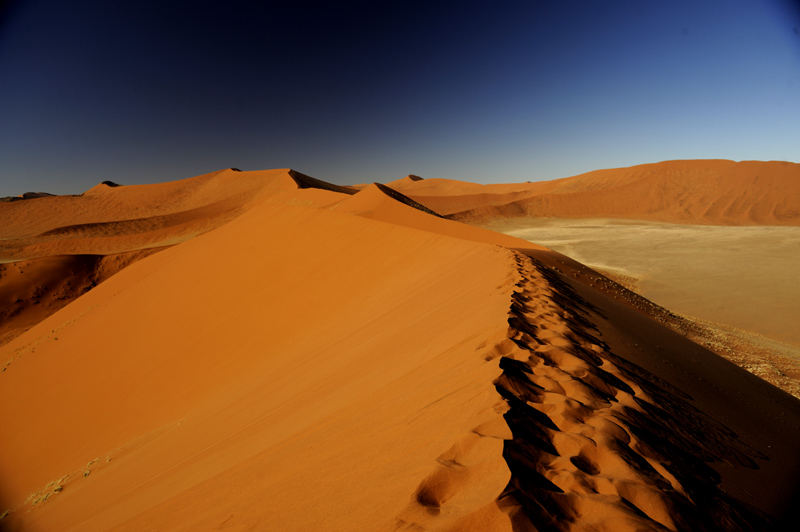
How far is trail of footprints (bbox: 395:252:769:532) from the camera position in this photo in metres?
1.32

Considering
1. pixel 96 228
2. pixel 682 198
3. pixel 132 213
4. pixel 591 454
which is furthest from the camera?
pixel 132 213

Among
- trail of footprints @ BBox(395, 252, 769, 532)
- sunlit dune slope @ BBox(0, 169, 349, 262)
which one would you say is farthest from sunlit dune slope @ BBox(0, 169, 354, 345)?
trail of footprints @ BBox(395, 252, 769, 532)

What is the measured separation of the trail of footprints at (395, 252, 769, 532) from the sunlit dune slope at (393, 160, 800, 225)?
4233cm

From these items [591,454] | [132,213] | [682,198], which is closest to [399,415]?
[591,454]

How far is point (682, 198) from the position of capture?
40625 millimetres

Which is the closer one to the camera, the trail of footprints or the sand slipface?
the trail of footprints

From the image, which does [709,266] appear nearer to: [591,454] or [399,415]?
[591,454]

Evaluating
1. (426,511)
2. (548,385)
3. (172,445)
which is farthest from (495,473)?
(172,445)

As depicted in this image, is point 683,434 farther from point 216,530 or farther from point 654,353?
point 216,530

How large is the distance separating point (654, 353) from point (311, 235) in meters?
9.53

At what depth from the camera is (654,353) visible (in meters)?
3.62

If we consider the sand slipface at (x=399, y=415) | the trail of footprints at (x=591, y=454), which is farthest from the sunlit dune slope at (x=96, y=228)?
the trail of footprints at (x=591, y=454)

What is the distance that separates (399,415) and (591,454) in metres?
1.13

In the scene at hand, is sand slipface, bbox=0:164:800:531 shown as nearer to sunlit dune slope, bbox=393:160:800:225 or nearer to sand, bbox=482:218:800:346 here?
sand, bbox=482:218:800:346
